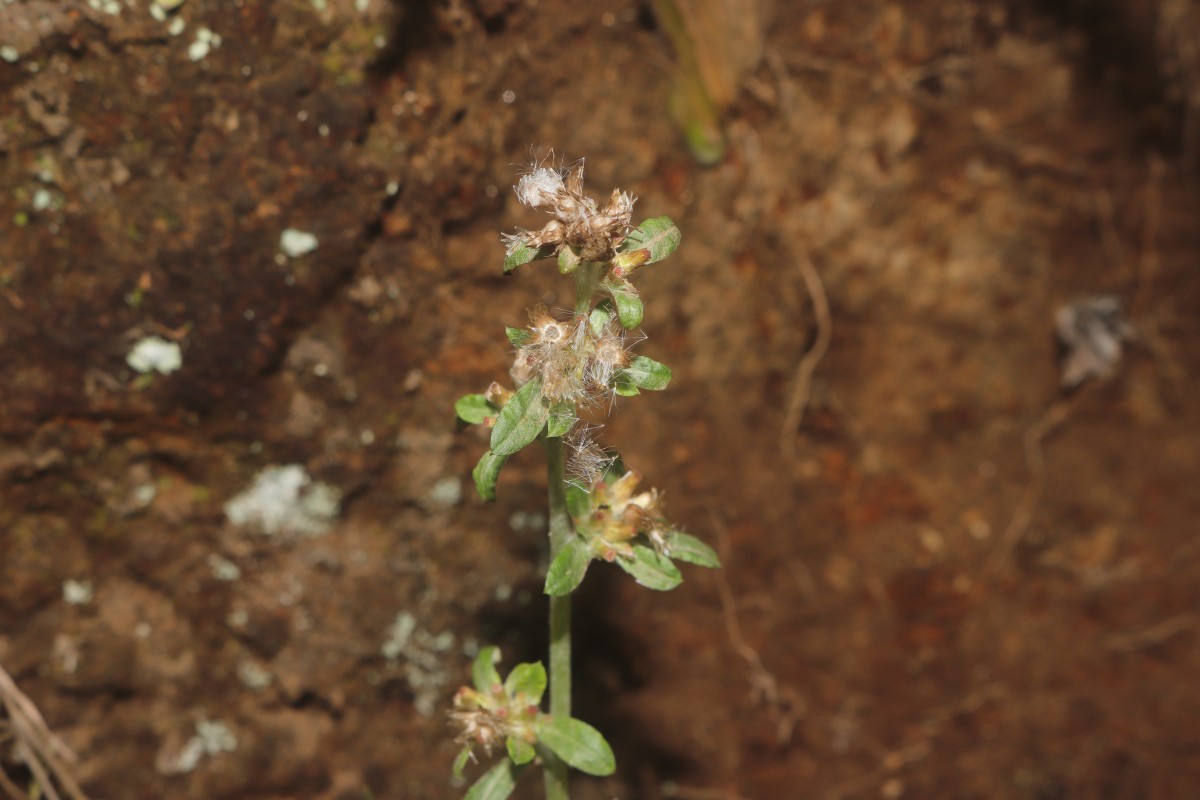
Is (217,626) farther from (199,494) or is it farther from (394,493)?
(394,493)

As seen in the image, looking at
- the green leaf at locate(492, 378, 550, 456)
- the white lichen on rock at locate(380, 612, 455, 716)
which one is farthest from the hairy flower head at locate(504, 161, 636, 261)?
the white lichen on rock at locate(380, 612, 455, 716)

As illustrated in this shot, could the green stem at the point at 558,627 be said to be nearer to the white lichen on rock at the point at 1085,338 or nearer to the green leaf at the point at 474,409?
the green leaf at the point at 474,409

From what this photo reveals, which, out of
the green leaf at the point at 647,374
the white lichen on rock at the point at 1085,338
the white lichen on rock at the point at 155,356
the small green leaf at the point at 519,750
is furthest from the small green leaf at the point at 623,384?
the white lichen on rock at the point at 1085,338

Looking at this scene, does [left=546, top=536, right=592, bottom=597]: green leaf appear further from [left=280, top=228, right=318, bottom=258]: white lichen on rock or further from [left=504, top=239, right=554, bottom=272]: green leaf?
[left=280, top=228, right=318, bottom=258]: white lichen on rock

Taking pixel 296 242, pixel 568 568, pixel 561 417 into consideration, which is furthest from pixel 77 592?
pixel 561 417

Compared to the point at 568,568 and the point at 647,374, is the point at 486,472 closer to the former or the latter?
the point at 568,568
